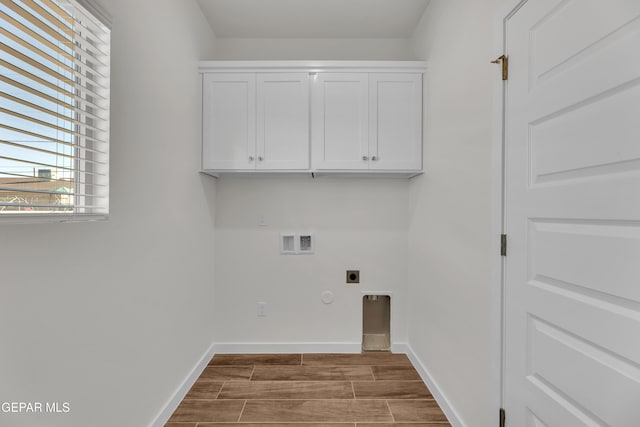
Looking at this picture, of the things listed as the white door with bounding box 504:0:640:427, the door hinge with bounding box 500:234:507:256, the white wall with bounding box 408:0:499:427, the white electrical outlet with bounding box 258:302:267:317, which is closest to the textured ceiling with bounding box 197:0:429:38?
the white wall with bounding box 408:0:499:427

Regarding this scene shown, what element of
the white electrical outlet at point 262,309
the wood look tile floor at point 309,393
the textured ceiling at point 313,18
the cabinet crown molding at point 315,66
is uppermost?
the textured ceiling at point 313,18

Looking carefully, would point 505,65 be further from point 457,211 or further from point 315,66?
point 315,66

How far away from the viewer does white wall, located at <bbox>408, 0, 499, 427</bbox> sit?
1.65 meters

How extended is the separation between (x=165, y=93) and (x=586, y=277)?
7.20 ft

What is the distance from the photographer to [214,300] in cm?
300

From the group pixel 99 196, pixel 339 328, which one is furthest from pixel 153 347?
pixel 339 328

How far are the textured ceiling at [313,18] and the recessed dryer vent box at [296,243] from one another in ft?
5.79

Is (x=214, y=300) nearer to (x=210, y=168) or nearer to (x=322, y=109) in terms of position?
(x=210, y=168)

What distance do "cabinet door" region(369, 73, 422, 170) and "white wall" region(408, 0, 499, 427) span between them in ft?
0.36

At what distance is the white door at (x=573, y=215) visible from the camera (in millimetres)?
907

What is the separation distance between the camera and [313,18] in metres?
2.71

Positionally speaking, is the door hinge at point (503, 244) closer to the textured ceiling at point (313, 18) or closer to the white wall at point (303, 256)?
the white wall at point (303, 256)

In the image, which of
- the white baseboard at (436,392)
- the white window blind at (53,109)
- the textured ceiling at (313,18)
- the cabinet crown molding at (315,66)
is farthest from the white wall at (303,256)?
the white window blind at (53,109)

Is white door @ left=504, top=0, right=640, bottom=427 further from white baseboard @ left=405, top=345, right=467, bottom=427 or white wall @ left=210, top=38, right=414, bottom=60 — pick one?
white wall @ left=210, top=38, right=414, bottom=60
